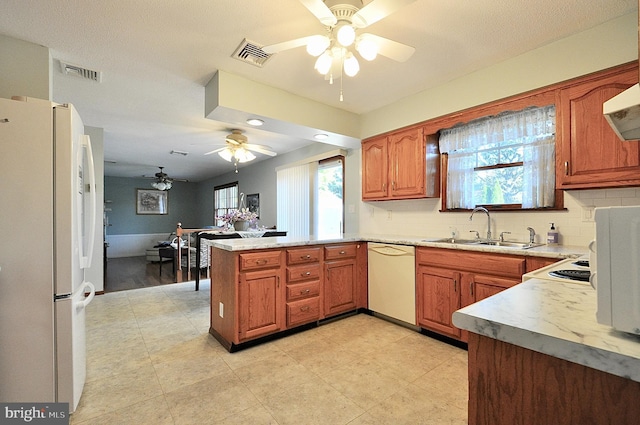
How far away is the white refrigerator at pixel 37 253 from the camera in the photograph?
1.46 meters

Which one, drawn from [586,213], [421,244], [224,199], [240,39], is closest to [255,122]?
[240,39]

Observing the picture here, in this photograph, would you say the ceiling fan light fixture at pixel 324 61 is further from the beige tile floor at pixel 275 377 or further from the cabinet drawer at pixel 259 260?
the beige tile floor at pixel 275 377

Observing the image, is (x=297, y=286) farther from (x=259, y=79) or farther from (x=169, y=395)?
(x=259, y=79)

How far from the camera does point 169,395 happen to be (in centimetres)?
183

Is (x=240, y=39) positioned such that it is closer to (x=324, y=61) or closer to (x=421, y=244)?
(x=324, y=61)

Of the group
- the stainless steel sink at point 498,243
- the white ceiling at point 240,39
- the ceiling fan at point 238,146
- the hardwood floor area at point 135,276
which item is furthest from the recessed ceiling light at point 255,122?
the hardwood floor area at point 135,276

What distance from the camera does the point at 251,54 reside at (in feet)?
7.72

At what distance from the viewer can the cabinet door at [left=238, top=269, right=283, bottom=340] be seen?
2.42 metres

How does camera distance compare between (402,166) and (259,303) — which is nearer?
(259,303)

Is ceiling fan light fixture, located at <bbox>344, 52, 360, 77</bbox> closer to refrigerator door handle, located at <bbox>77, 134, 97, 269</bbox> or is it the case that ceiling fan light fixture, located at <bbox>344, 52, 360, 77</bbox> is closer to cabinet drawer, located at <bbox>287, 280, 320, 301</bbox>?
refrigerator door handle, located at <bbox>77, 134, 97, 269</bbox>

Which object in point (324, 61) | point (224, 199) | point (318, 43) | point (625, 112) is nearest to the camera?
point (625, 112)

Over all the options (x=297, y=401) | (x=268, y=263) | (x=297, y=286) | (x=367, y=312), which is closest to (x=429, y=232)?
(x=367, y=312)

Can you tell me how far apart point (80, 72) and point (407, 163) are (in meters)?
3.26

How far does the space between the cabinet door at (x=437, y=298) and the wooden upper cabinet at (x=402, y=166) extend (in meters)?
0.92
